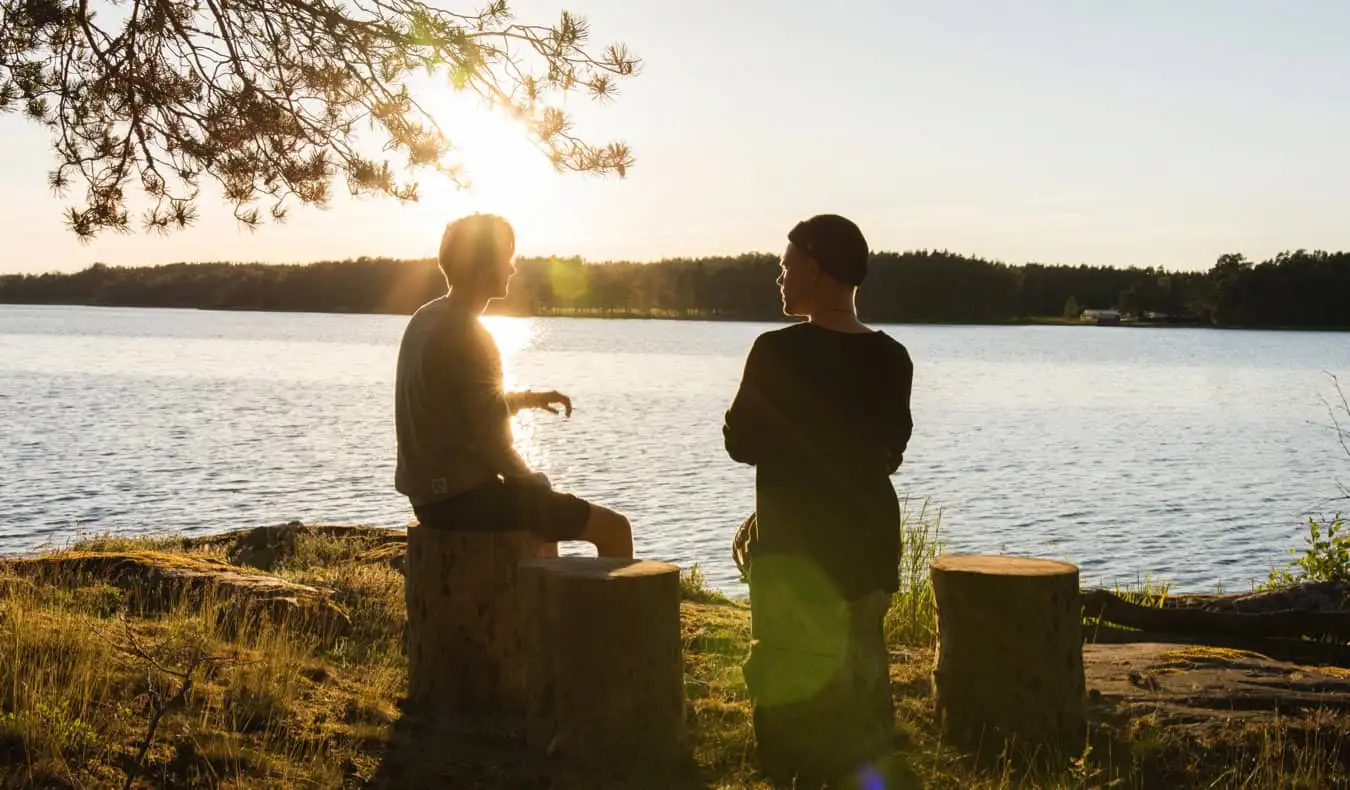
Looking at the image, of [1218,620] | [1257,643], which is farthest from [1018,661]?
[1257,643]

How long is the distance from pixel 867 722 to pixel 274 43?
4992mm

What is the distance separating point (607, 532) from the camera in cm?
512

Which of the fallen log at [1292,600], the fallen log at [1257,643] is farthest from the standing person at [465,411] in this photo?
the fallen log at [1292,600]

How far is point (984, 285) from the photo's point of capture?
4769 inches

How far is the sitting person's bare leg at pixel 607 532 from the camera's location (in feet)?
16.7

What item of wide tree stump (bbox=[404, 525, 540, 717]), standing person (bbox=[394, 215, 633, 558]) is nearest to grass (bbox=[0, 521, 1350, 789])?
wide tree stump (bbox=[404, 525, 540, 717])

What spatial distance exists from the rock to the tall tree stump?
3296 mm

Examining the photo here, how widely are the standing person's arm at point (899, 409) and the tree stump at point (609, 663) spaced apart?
96 cm

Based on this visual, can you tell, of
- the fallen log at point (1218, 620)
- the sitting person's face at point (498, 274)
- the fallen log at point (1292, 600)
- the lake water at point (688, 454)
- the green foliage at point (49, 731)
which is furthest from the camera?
the lake water at point (688, 454)

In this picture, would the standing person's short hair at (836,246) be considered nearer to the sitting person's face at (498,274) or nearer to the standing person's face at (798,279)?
the standing person's face at (798,279)

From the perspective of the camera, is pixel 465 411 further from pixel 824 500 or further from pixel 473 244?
pixel 824 500

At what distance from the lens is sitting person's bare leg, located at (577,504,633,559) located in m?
5.09

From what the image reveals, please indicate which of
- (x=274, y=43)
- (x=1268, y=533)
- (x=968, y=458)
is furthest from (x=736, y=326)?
(x=274, y=43)

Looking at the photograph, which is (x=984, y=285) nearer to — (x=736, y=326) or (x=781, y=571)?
(x=736, y=326)
